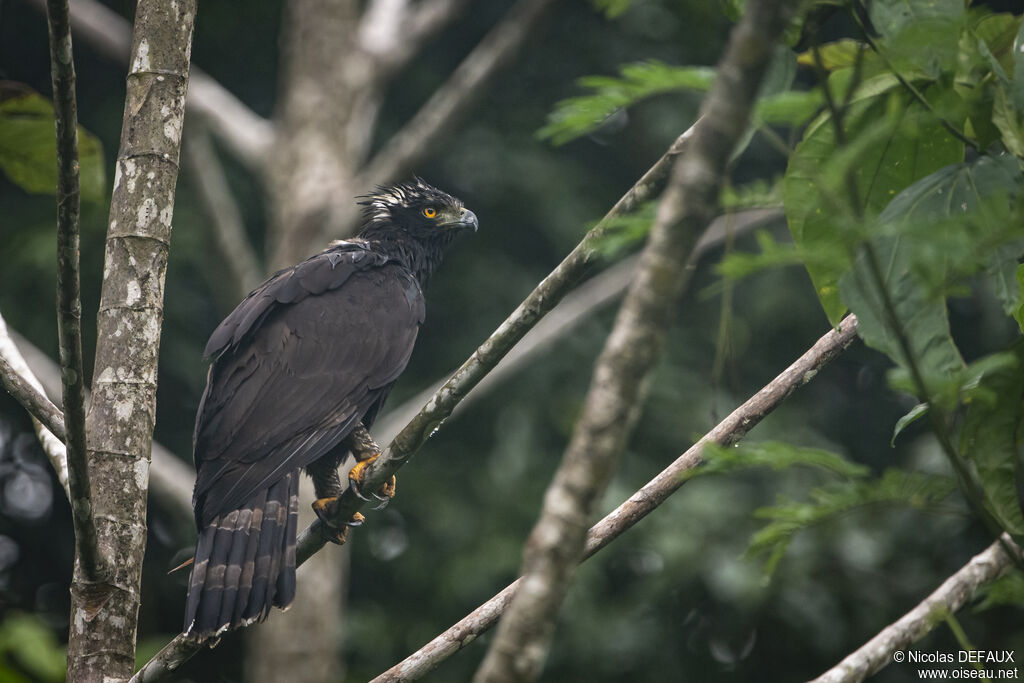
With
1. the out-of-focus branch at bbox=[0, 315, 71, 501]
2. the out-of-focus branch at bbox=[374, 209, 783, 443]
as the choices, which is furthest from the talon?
the out-of-focus branch at bbox=[374, 209, 783, 443]

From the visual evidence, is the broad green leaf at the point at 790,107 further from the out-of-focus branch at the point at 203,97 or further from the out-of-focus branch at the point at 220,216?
the out-of-focus branch at the point at 203,97

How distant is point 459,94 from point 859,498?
586cm

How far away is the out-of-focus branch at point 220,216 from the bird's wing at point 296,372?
2809 millimetres

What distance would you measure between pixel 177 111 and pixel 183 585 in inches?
248

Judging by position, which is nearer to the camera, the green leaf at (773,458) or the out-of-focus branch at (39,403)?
the green leaf at (773,458)

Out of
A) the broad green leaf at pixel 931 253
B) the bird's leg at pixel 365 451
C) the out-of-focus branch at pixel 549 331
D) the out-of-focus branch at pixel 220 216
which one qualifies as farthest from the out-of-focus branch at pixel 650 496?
the out-of-focus branch at pixel 220 216

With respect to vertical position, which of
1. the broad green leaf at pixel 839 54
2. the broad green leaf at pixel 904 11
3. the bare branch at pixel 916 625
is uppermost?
the broad green leaf at pixel 839 54

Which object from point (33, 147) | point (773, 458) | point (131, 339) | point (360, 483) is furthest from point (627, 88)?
point (33, 147)

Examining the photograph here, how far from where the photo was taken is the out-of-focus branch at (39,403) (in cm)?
273

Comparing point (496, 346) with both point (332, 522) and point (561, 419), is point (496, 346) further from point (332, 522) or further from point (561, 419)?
point (561, 419)

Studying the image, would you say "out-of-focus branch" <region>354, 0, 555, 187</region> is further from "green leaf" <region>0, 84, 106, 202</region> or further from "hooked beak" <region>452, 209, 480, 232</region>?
"green leaf" <region>0, 84, 106, 202</region>

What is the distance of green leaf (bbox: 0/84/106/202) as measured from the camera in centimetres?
351

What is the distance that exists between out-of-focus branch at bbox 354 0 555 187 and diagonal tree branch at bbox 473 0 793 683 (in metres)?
5.78

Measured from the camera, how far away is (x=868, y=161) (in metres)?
2.06
